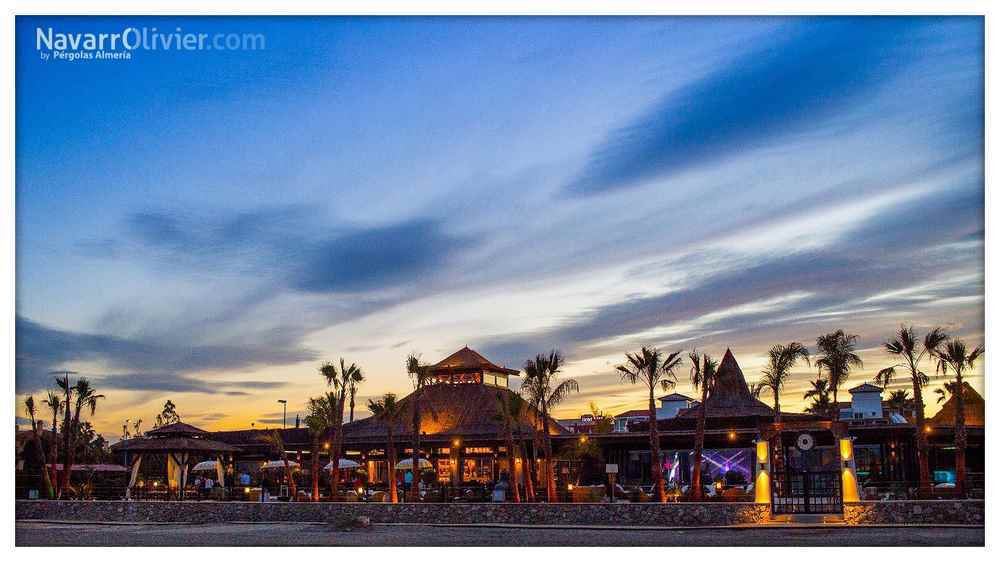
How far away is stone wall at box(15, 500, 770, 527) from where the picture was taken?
1092 inches

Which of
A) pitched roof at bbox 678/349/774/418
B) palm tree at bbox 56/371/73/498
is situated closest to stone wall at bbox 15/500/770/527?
palm tree at bbox 56/371/73/498

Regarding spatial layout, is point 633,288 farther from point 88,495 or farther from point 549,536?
point 88,495

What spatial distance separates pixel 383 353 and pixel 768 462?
14519 mm

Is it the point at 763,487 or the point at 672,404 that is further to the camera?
the point at 672,404

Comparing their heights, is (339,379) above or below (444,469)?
above

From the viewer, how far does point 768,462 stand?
29.4 m

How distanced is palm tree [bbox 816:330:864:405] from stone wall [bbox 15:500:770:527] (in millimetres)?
11126

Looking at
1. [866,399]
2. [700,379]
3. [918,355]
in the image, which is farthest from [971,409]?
[866,399]

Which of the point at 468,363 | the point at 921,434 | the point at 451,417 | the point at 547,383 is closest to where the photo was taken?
the point at 921,434

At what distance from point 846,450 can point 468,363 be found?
2863 cm

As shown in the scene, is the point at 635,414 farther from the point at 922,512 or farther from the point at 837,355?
the point at 922,512

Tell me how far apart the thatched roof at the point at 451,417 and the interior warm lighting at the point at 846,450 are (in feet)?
59.0

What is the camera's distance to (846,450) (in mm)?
28969

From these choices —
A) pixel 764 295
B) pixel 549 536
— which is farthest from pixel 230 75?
pixel 764 295
